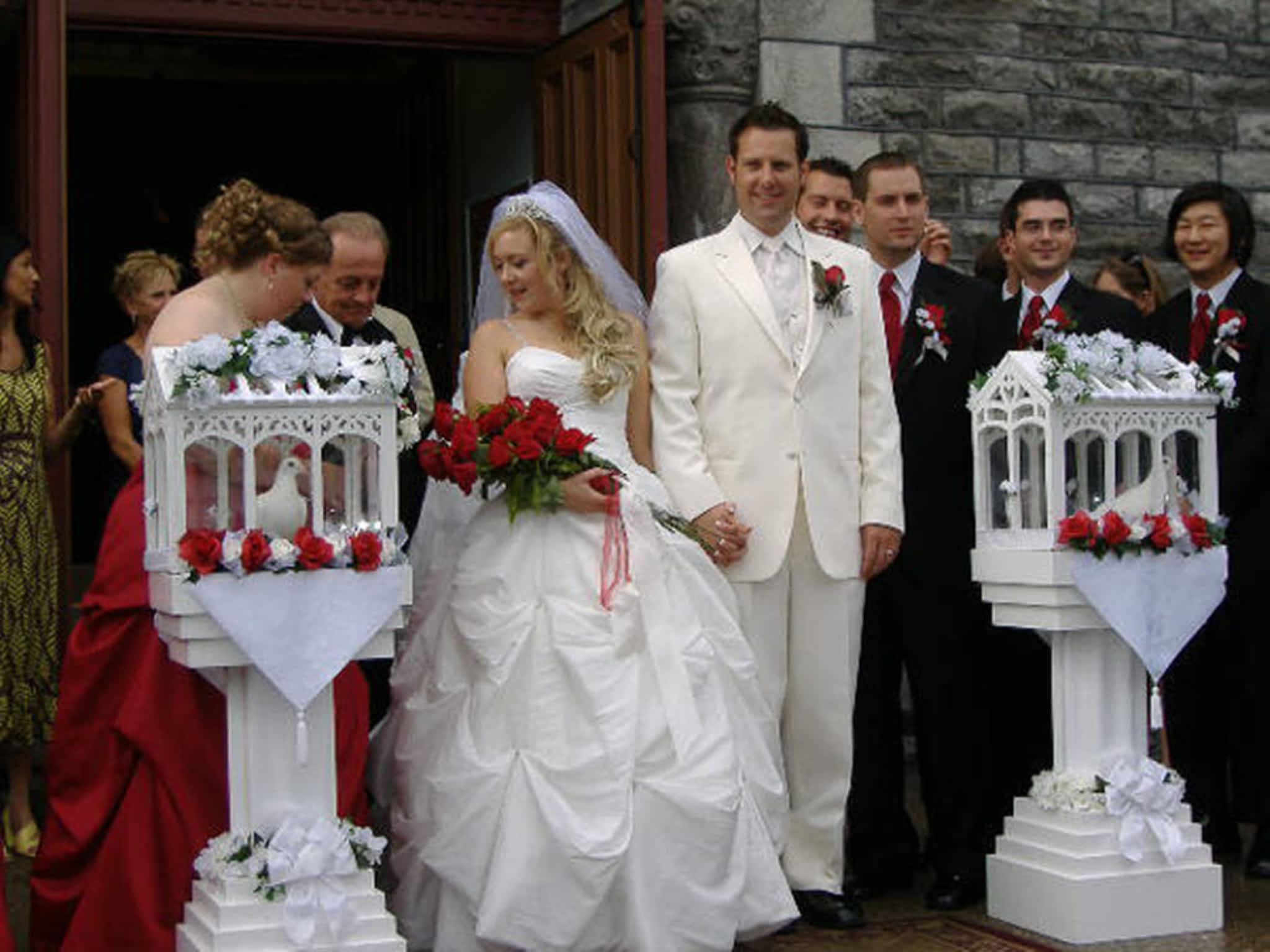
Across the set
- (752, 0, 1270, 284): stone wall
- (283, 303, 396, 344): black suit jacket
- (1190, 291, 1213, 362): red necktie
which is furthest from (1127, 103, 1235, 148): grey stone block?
(283, 303, 396, 344): black suit jacket

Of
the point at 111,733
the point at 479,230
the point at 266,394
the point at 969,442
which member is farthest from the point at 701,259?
the point at 479,230

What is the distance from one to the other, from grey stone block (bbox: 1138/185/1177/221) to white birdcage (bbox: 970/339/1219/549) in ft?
12.0

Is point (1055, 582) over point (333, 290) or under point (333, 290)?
under

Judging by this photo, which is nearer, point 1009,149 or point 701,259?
point 701,259

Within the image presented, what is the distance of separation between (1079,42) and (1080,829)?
472 cm

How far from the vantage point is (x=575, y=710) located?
4.93 metres

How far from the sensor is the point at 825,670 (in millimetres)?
5523

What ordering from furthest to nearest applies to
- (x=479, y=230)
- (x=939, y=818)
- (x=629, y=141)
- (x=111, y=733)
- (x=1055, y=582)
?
(x=479, y=230)
(x=629, y=141)
(x=939, y=818)
(x=1055, y=582)
(x=111, y=733)

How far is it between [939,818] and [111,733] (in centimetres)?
235

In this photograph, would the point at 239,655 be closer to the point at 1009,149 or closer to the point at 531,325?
the point at 531,325

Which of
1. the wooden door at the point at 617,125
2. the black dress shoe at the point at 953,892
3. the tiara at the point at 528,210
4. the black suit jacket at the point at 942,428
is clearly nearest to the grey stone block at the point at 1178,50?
the wooden door at the point at 617,125

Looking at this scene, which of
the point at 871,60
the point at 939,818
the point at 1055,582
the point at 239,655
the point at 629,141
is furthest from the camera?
the point at 871,60

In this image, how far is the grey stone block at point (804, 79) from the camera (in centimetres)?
832

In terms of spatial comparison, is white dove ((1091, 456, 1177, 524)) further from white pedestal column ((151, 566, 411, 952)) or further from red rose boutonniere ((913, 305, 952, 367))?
white pedestal column ((151, 566, 411, 952))
